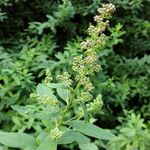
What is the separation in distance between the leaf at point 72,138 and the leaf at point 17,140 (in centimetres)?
13

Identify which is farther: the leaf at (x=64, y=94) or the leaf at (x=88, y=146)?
the leaf at (x=88, y=146)

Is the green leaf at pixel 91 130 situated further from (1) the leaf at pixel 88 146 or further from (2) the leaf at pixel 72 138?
(1) the leaf at pixel 88 146

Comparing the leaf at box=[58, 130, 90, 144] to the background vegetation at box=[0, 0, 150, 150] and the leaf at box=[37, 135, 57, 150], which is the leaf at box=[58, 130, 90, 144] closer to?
the leaf at box=[37, 135, 57, 150]

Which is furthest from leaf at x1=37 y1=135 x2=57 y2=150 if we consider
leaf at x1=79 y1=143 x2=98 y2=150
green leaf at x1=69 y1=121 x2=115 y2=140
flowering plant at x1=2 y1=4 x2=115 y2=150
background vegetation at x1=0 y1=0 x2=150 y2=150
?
background vegetation at x1=0 y1=0 x2=150 y2=150

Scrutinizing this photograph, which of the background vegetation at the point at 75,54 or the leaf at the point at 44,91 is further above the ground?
the leaf at the point at 44,91

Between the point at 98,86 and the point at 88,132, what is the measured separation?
2496 mm

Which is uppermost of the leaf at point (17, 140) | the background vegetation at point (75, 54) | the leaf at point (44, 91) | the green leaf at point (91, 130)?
the leaf at point (44, 91)

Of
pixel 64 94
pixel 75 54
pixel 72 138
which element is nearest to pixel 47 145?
pixel 72 138

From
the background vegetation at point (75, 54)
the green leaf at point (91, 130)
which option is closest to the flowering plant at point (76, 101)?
the green leaf at point (91, 130)

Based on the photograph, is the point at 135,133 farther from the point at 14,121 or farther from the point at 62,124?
the point at 62,124

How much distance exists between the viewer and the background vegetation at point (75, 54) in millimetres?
4070

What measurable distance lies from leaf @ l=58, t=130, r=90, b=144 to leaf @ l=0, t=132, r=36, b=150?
13 cm

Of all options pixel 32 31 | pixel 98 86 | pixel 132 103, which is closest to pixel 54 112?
pixel 98 86

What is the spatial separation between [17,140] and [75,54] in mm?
2312
